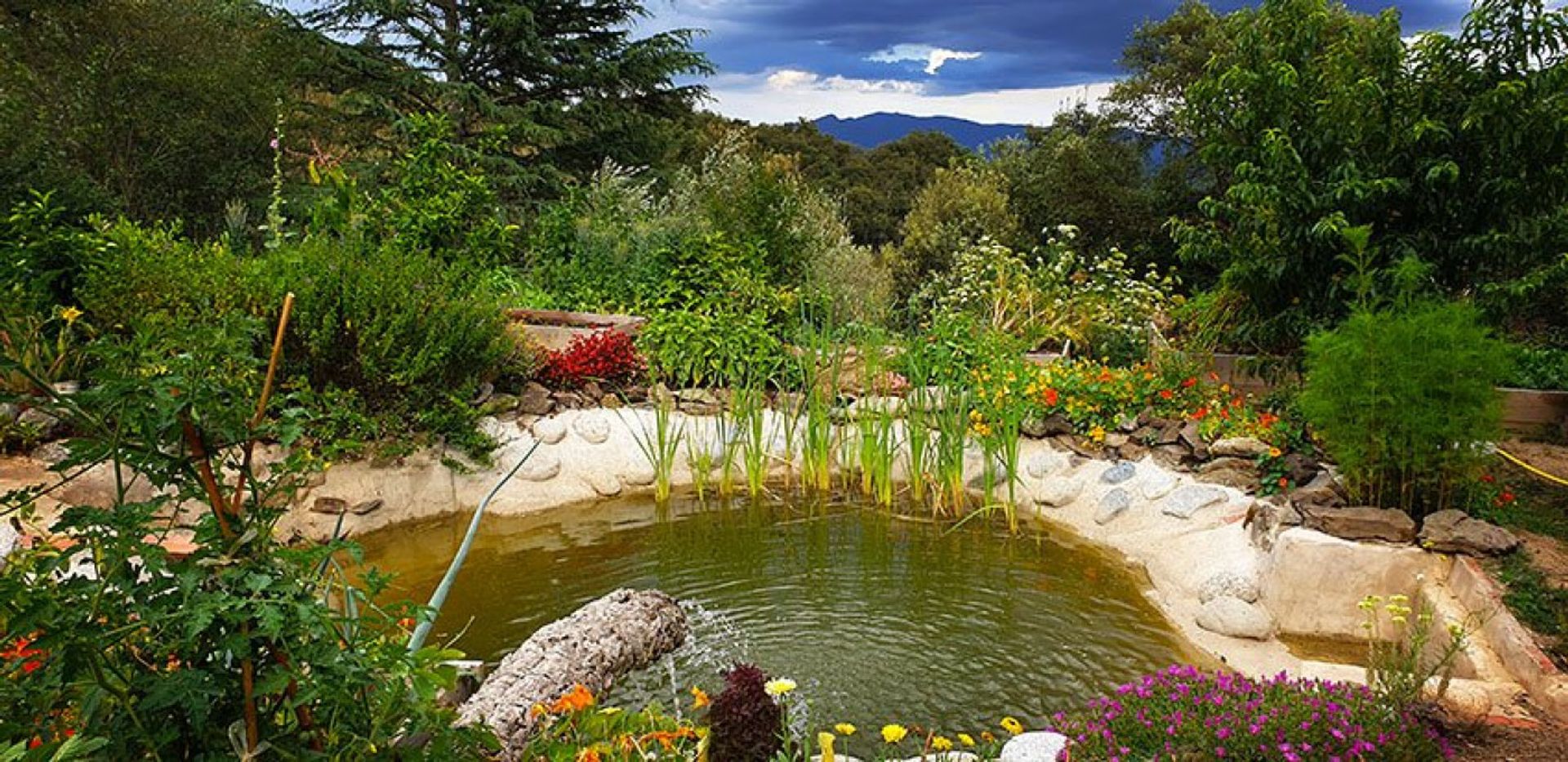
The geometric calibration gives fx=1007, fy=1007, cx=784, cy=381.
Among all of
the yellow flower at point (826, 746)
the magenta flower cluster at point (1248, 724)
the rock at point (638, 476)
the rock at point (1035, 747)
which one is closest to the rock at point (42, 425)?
the rock at point (638, 476)

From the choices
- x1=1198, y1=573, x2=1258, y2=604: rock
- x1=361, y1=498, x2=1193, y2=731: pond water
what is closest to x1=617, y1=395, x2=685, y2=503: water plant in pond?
x1=361, y1=498, x2=1193, y2=731: pond water

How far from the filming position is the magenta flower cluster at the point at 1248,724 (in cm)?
247

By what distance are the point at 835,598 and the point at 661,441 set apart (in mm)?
1656

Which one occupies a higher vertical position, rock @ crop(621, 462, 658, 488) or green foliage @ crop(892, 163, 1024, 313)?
green foliage @ crop(892, 163, 1024, 313)

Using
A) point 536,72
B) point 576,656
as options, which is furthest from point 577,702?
point 536,72

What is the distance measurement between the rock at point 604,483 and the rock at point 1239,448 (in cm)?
338

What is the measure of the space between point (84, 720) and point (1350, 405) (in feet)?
14.8

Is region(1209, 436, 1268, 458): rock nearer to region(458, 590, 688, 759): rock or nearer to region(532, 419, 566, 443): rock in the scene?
region(458, 590, 688, 759): rock

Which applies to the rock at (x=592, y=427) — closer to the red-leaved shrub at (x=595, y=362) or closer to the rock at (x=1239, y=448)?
the red-leaved shrub at (x=595, y=362)

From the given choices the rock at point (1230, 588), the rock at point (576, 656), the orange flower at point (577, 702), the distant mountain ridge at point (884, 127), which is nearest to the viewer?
the orange flower at point (577, 702)

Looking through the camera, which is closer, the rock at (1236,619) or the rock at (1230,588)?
the rock at (1236,619)

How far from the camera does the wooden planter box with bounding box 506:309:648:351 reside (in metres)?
7.25

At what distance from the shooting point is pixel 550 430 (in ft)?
20.5

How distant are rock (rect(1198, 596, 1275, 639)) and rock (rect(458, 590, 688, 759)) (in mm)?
2171
